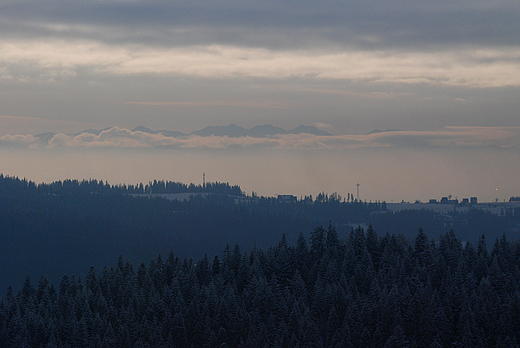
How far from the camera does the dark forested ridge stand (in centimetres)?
11494

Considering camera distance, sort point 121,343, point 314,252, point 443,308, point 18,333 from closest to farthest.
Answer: point 443,308 → point 121,343 → point 18,333 → point 314,252

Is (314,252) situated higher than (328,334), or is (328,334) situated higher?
(314,252)

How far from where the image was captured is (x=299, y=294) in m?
140

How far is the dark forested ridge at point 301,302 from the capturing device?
114938 mm

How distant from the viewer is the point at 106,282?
166625mm

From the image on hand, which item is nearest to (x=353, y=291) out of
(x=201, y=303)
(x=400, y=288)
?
(x=400, y=288)

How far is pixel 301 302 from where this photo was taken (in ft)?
434

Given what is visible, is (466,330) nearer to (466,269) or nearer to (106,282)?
(466,269)

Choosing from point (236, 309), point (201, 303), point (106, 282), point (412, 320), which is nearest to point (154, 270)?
point (106, 282)

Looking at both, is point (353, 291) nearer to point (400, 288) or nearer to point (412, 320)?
point (400, 288)

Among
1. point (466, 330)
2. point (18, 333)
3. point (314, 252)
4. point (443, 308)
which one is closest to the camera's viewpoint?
point (466, 330)

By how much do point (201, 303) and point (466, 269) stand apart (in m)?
50.1

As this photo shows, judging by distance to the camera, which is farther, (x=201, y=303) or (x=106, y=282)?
(x=106, y=282)

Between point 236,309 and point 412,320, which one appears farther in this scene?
point 236,309
